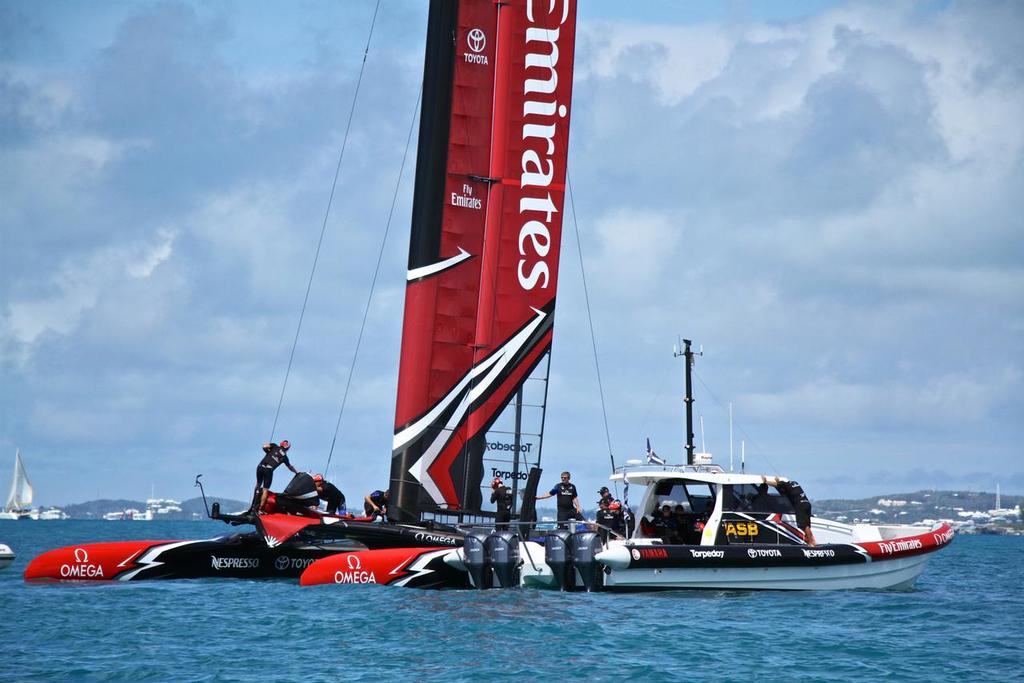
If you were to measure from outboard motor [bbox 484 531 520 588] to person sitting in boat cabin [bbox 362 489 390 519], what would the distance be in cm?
438

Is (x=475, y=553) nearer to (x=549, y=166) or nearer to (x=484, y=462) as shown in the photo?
(x=484, y=462)

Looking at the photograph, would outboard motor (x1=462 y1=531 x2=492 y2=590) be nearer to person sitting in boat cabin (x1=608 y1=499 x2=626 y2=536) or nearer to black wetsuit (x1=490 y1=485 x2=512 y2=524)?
black wetsuit (x1=490 y1=485 x2=512 y2=524)

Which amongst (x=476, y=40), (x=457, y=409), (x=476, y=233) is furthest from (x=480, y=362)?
(x=476, y=40)

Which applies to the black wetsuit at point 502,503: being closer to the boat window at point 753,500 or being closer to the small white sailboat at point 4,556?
the boat window at point 753,500

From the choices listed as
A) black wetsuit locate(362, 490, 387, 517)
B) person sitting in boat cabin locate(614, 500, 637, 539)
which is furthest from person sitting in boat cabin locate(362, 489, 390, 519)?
person sitting in boat cabin locate(614, 500, 637, 539)

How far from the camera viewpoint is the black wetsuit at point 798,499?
72.0 feet

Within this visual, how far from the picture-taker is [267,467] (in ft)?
76.2

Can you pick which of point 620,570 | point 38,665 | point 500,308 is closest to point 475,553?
point 620,570

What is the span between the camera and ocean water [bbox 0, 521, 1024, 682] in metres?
14.4

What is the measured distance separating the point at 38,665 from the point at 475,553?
23.5ft

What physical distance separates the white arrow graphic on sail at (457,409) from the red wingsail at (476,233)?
0.07ft

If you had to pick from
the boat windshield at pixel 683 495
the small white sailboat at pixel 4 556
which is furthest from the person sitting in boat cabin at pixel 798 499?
the small white sailboat at pixel 4 556

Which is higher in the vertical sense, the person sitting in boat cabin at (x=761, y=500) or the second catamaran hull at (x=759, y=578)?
the person sitting in boat cabin at (x=761, y=500)

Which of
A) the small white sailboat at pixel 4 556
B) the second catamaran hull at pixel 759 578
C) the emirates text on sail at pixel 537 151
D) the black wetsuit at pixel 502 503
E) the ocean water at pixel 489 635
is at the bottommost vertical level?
the ocean water at pixel 489 635
